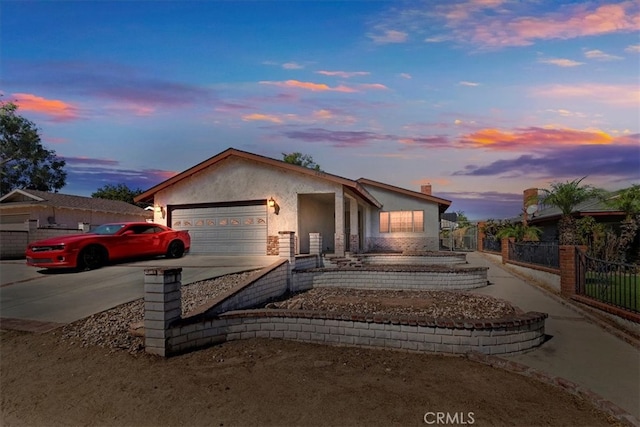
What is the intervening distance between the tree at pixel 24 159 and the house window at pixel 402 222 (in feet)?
115

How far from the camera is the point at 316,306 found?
848 centimetres

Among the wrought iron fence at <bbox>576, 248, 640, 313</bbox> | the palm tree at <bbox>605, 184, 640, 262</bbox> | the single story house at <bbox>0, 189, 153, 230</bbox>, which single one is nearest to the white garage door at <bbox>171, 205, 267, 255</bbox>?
the single story house at <bbox>0, 189, 153, 230</bbox>

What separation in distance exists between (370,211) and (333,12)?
41.3 feet

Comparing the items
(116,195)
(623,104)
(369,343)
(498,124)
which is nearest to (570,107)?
(623,104)

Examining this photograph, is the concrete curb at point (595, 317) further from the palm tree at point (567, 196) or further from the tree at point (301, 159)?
the tree at point (301, 159)

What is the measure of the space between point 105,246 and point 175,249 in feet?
9.43

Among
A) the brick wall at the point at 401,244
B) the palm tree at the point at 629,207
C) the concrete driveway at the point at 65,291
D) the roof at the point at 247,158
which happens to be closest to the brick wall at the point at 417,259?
the roof at the point at 247,158

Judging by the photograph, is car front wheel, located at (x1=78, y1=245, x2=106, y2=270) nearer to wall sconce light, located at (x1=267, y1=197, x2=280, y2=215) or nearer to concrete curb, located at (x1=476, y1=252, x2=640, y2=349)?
wall sconce light, located at (x1=267, y1=197, x2=280, y2=215)

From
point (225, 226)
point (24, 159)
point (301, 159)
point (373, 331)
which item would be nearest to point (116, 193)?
point (24, 159)

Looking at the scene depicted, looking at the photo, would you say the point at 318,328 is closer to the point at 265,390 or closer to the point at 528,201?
the point at 265,390

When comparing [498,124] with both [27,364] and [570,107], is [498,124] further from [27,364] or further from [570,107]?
[27,364]

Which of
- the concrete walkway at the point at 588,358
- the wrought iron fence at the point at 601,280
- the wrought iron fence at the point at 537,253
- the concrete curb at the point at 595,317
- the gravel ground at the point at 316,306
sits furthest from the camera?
the wrought iron fence at the point at 537,253

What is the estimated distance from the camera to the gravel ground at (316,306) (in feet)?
17.7

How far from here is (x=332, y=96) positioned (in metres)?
12.6
